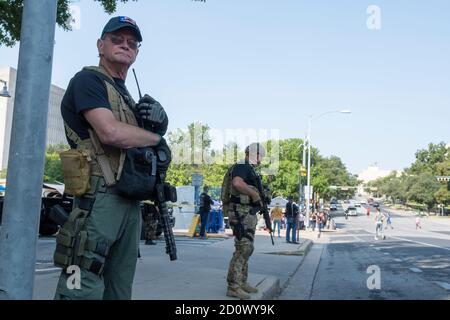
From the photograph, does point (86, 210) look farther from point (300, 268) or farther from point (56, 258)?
point (300, 268)

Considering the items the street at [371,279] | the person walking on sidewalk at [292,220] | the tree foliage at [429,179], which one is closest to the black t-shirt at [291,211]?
the person walking on sidewalk at [292,220]

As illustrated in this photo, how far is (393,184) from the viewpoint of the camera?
132750mm

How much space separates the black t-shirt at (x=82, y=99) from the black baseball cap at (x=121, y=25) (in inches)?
12.0

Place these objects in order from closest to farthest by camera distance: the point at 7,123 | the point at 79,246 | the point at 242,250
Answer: the point at 79,246 < the point at 242,250 < the point at 7,123

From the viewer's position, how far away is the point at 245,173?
219 inches

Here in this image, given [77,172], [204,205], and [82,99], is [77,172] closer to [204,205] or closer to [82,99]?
[82,99]

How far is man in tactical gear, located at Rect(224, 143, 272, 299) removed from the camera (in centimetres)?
537

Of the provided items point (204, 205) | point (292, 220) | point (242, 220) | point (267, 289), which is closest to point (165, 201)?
point (242, 220)

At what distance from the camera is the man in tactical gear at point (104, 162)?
2236mm

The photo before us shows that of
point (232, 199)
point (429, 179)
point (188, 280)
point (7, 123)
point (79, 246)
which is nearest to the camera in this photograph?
point (79, 246)

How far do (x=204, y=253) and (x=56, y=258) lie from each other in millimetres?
9447

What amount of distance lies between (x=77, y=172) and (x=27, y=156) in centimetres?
26

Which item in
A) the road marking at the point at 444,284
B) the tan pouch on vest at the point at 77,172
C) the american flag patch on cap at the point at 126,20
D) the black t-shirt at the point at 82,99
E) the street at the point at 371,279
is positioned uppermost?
the american flag patch on cap at the point at 126,20

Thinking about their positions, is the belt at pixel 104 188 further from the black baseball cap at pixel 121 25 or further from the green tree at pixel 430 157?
the green tree at pixel 430 157
